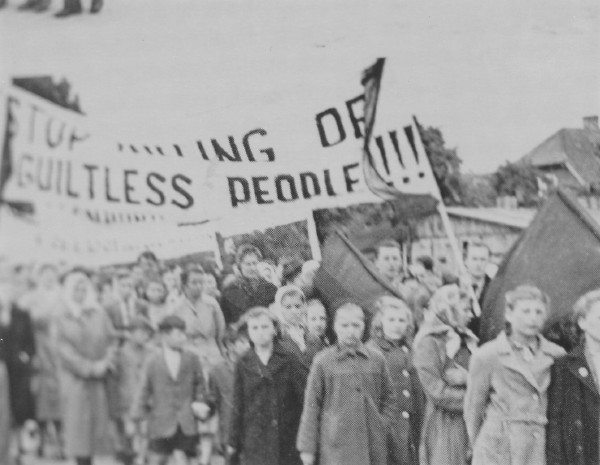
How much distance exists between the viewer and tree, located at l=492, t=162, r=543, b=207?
4.87 m

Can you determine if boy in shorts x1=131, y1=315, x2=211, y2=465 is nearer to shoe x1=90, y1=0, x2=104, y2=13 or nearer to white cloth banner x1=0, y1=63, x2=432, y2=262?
white cloth banner x1=0, y1=63, x2=432, y2=262

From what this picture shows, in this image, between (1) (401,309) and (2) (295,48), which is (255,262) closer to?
(1) (401,309)

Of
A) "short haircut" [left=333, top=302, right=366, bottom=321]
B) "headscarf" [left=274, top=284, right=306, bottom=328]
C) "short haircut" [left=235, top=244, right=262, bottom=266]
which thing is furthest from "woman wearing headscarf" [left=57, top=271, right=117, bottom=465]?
"short haircut" [left=333, top=302, right=366, bottom=321]

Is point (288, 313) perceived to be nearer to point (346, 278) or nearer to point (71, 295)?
point (346, 278)

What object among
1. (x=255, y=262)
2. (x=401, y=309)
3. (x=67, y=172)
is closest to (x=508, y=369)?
(x=401, y=309)

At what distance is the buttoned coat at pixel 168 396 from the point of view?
4750mm

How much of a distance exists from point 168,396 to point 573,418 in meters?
1.98

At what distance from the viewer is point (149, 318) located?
481 centimetres

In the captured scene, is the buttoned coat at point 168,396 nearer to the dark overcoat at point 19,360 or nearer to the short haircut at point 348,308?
the dark overcoat at point 19,360

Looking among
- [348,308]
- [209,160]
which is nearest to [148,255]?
[209,160]

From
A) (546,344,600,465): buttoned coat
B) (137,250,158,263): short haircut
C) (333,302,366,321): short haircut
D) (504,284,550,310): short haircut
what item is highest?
(137,250,158,263): short haircut

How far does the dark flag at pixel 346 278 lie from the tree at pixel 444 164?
0.54 meters

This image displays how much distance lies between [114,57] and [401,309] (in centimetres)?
193

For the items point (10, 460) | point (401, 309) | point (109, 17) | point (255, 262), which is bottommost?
point (10, 460)
